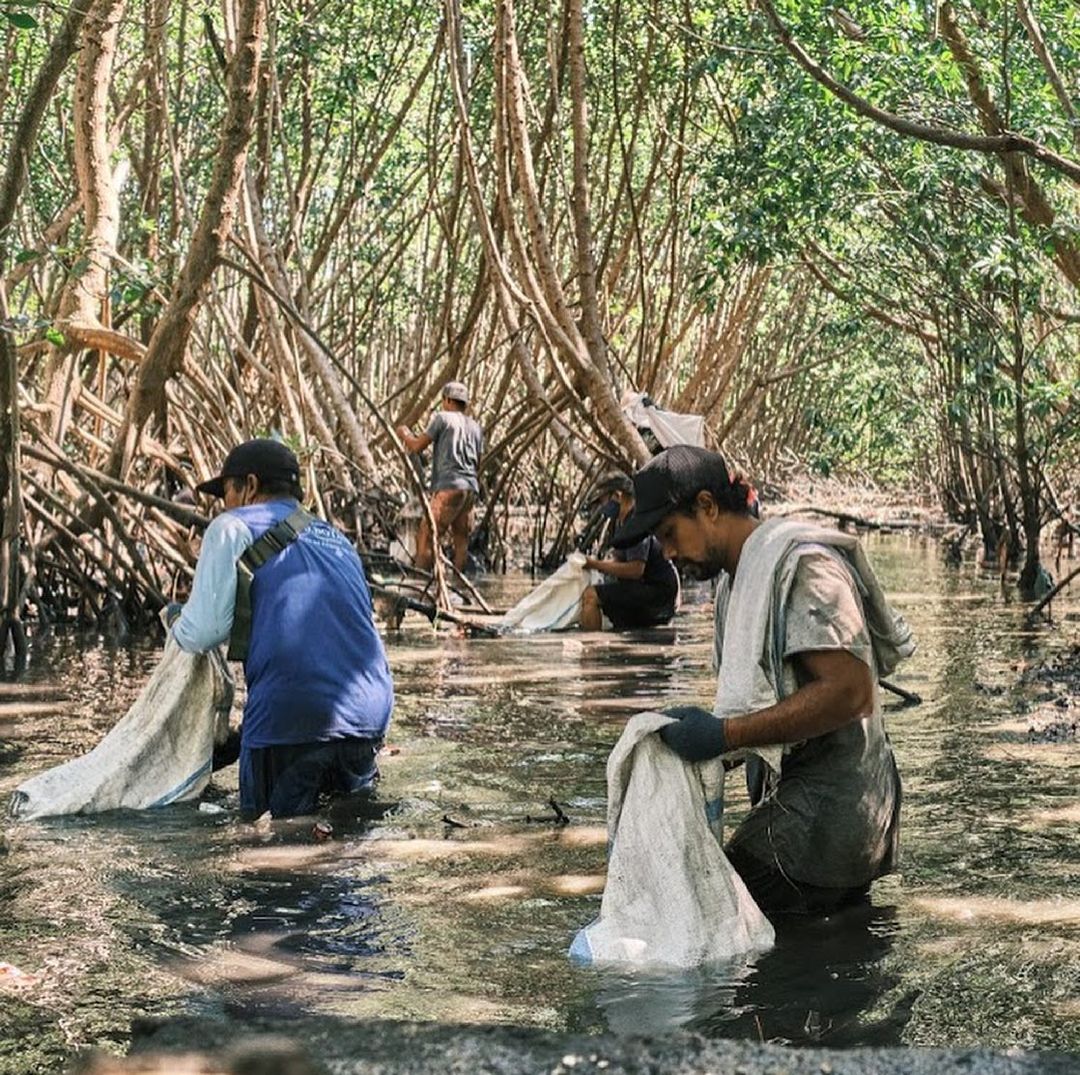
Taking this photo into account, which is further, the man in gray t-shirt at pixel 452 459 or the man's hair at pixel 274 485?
the man in gray t-shirt at pixel 452 459

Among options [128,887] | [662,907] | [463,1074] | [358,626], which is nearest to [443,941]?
[662,907]

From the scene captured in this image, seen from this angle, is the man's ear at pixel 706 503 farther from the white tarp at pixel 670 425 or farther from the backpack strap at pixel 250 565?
the white tarp at pixel 670 425

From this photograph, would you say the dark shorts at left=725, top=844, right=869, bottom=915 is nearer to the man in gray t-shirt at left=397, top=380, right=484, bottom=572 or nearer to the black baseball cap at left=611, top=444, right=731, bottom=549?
the black baseball cap at left=611, top=444, right=731, bottom=549

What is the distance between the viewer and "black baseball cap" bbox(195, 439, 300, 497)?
5.56m

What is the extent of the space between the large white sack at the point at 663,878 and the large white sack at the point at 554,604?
280 inches

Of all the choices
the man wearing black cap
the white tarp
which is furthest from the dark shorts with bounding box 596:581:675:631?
the man wearing black cap

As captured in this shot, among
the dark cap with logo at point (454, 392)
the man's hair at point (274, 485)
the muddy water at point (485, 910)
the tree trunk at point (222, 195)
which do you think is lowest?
the muddy water at point (485, 910)

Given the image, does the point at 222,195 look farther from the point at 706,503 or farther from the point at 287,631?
the point at 706,503

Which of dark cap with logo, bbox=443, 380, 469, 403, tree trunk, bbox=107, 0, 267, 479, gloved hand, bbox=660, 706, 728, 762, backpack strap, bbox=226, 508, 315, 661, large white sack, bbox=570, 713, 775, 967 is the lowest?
large white sack, bbox=570, 713, 775, 967

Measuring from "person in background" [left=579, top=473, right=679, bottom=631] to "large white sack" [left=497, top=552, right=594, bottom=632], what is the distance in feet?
0.21

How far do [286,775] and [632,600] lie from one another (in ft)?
19.1

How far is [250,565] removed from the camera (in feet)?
17.8

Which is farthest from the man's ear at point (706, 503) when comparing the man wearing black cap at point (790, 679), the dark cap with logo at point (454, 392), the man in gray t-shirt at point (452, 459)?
the dark cap with logo at point (454, 392)

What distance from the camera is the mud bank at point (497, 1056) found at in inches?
88.6
